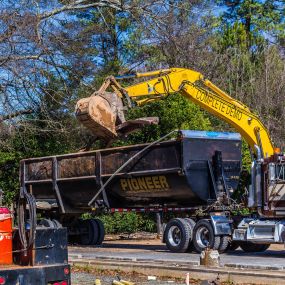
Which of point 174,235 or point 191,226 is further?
point 174,235

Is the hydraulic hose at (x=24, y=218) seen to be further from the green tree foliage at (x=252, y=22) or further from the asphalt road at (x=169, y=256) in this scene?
the green tree foliage at (x=252, y=22)

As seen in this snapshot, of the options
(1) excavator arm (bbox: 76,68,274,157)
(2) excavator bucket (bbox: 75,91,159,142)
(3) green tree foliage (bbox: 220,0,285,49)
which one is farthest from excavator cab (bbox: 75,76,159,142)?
(3) green tree foliage (bbox: 220,0,285,49)

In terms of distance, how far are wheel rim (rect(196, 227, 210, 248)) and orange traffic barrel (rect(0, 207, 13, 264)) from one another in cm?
1002

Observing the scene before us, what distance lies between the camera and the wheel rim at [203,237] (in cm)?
1892

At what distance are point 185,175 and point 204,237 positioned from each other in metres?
1.73

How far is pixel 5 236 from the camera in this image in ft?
31.0

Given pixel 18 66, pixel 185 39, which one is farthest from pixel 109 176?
pixel 185 39

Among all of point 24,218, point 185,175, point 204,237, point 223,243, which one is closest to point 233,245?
point 223,243

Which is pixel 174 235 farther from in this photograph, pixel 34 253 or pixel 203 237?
pixel 34 253

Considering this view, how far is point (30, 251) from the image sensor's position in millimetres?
9289

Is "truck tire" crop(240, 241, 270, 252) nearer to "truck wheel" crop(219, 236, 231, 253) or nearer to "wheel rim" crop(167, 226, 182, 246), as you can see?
"truck wheel" crop(219, 236, 231, 253)

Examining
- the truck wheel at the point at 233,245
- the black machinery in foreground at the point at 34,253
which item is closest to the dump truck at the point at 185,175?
the truck wheel at the point at 233,245

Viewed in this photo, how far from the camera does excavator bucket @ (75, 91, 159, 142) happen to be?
759 inches

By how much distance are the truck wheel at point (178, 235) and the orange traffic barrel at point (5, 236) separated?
10.1 meters
